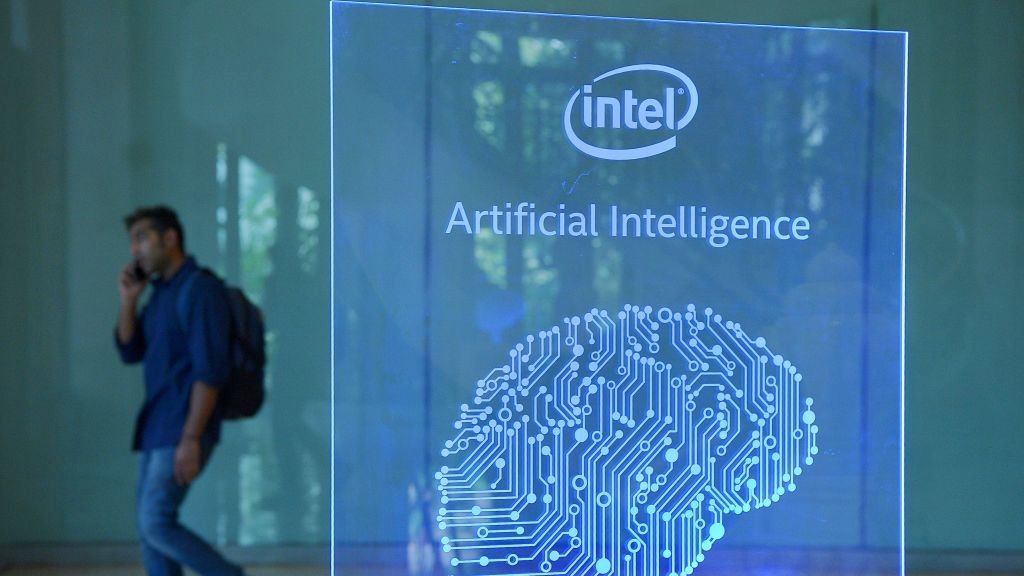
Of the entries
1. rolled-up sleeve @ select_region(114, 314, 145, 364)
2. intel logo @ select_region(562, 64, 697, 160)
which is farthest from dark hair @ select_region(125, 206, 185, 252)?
intel logo @ select_region(562, 64, 697, 160)

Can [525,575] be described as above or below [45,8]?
below

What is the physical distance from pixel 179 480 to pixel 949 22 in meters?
3.71

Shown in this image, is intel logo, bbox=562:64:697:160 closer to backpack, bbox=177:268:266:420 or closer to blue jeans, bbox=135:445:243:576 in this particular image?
backpack, bbox=177:268:266:420

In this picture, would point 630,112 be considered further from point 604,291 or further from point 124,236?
point 124,236

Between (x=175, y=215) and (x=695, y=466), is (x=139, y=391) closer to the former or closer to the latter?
(x=175, y=215)

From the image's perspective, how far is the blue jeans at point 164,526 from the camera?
368 cm

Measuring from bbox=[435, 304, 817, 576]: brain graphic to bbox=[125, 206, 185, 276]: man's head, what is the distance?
1.26 meters

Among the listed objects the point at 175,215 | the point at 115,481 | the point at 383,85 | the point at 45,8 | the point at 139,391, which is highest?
the point at 45,8

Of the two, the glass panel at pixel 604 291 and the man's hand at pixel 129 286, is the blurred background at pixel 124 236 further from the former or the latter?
the glass panel at pixel 604 291

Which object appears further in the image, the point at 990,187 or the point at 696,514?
the point at 990,187

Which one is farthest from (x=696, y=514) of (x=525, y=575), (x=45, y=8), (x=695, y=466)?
(x=45, y=8)

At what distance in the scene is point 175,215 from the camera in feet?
12.2

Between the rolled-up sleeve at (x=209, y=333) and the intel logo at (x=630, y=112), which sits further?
the intel logo at (x=630, y=112)

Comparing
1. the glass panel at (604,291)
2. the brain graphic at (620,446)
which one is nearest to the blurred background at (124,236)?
the glass panel at (604,291)
